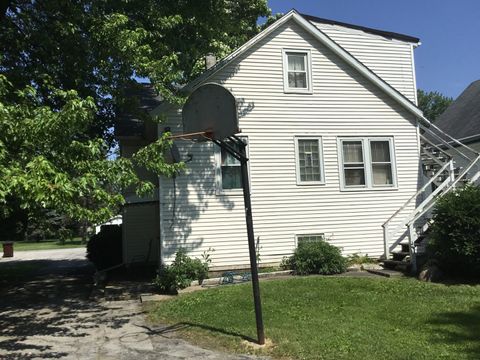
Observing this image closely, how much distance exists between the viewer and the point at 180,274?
11984mm

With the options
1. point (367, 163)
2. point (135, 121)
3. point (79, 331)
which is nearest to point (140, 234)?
point (135, 121)

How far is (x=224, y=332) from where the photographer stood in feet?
25.0

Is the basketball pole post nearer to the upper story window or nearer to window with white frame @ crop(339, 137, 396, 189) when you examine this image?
the upper story window

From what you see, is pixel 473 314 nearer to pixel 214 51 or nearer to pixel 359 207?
pixel 359 207

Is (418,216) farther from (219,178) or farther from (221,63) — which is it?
(221,63)

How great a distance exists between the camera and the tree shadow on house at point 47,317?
772cm

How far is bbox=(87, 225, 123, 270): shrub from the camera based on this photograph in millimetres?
18281

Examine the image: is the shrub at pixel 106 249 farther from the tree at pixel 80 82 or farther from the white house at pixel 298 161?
the white house at pixel 298 161

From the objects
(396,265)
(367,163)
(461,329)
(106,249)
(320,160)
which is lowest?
(461,329)

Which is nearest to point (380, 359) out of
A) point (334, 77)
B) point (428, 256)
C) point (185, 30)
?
point (428, 256)

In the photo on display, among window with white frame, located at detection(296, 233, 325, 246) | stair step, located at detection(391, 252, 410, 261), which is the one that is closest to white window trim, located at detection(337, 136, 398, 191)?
window with white frame, located at detection(296, 233, 325, 246)

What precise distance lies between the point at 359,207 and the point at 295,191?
1.96m

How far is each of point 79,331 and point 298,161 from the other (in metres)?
7.67

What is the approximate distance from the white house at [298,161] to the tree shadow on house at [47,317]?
2.69 meters
